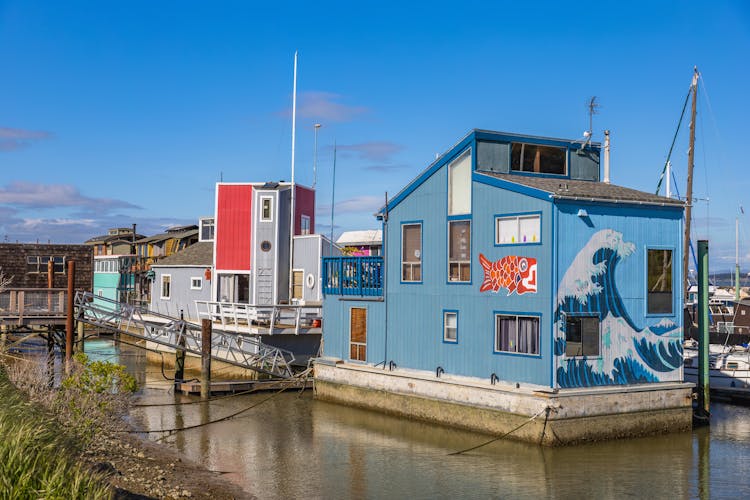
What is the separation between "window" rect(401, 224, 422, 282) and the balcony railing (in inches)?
54.5

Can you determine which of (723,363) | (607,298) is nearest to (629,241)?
(607,298)

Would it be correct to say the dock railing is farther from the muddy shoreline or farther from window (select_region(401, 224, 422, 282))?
window (select_region(401, 224, 422, 282))

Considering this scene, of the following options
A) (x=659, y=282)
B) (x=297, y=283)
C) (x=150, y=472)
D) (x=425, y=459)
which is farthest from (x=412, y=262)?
(x=150, y=472)

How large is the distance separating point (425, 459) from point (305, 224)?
77.2 ft

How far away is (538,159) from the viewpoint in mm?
29500

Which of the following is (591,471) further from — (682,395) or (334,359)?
(334,359)

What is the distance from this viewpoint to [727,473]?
2156 centimetres

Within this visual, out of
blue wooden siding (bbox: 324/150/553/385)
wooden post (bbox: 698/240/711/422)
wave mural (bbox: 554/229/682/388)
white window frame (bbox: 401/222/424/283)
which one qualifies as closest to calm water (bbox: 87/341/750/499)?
wooden post (bbox: 698/240/711/422)

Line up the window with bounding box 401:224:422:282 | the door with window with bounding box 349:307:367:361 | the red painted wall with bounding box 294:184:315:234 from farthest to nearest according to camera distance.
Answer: the red painted wall with bounding box 294:184:315:234
the door with window with bounding box 349:307:367:361
the window with bounding box 401:224:422:282

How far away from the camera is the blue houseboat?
962 inches

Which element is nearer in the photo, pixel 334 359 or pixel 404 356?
pixel 404 356

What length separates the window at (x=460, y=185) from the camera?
2781cm

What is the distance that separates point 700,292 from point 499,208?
8511 mm

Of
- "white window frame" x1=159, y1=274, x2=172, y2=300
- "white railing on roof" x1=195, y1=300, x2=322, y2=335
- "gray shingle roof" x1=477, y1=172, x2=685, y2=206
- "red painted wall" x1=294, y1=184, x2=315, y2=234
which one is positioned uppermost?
"red painted wall" x1=294, y1=184, x2=315, y2=234
